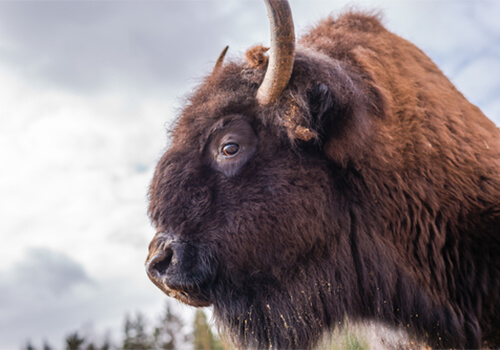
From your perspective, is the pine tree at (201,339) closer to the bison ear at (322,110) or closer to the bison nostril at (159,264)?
the bison nostril at (159,264)

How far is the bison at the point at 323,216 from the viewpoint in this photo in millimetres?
3102

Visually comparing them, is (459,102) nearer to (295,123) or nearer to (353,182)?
(353,182)

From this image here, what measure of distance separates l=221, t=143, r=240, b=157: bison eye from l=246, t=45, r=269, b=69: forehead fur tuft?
66 centimetres

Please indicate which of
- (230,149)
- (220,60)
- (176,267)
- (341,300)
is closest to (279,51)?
(230,149)

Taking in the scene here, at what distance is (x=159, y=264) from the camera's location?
119 inches

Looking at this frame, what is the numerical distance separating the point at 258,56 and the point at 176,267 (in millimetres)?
1643

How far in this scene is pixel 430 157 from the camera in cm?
326

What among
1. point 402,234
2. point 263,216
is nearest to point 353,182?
point 402,234

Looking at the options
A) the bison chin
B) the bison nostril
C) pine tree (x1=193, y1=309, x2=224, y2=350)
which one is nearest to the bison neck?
the bison chin

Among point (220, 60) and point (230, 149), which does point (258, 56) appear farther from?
point (230, 149)

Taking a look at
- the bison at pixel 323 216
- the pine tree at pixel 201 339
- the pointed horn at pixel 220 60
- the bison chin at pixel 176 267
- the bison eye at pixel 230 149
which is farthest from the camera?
the pine tree at pixel 201 339

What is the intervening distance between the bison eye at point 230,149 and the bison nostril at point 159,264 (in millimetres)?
771

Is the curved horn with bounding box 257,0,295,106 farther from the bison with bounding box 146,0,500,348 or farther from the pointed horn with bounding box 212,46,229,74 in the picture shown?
the pointed horn with bounding box 212,46,229,74

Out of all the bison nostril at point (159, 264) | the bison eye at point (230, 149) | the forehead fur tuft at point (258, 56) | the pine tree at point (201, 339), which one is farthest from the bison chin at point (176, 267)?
the pine tree at point (201, 339)
